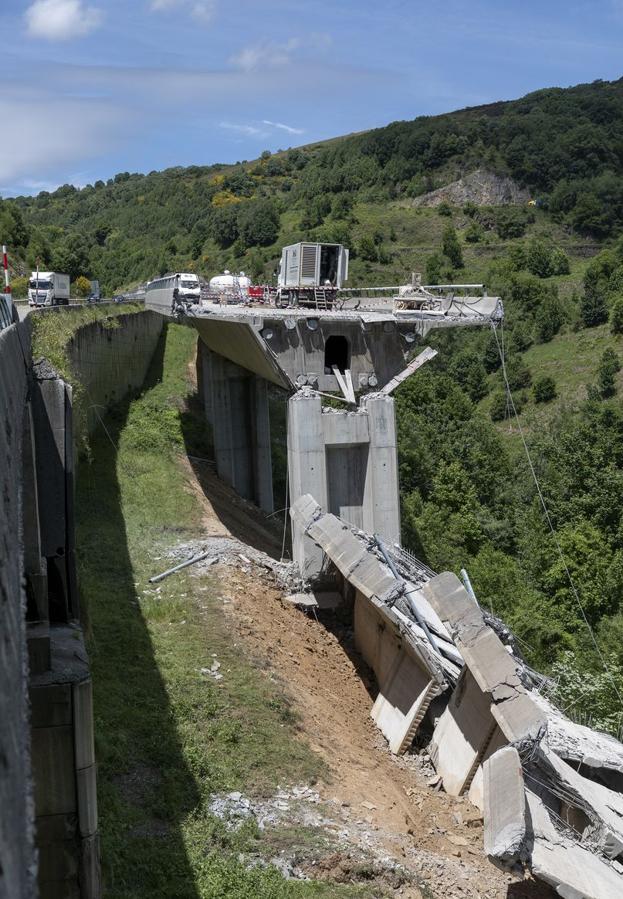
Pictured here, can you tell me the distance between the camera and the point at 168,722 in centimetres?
1370

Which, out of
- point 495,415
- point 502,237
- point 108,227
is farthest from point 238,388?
point 108,227

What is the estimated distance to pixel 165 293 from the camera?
34.0 m

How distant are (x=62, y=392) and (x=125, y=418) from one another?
21.8 metres

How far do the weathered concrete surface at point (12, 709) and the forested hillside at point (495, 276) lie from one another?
659 inches

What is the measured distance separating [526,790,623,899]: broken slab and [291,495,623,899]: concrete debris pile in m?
0.02

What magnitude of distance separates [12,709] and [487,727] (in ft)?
40.5

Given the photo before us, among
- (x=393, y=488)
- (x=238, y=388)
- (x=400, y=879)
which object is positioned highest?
(x=238, y=388)

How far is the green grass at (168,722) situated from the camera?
1074cm

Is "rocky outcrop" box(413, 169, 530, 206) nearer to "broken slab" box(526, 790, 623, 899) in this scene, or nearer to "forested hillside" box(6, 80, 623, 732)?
"forested hillside" box(6, 80, 623, 732)

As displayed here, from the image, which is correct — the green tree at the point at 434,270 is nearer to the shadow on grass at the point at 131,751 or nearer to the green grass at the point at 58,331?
the green grass at the point at 58,331

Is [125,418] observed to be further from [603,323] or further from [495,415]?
[603,323]

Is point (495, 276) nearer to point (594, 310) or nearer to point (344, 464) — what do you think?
point (594, 310)

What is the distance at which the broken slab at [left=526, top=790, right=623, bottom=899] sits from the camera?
36.2 ft

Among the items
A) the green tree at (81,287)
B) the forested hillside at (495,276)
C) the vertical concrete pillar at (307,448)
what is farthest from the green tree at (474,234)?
the vertical concrete pillar at (307,448)
